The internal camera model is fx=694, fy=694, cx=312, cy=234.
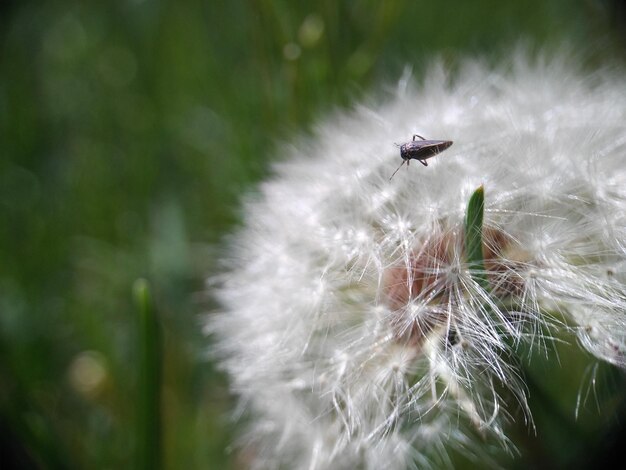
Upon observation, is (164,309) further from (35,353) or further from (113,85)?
(113,85)

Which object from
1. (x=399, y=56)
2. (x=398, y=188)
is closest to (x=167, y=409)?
(x=398, y=188)

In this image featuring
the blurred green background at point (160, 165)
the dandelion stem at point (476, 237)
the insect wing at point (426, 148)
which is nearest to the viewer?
the dandelion stem at point (476, 237)

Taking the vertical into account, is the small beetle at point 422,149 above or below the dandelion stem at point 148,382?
above

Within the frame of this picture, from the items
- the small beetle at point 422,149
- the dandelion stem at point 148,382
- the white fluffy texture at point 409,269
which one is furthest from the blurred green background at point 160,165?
the small beetle at point 422,149

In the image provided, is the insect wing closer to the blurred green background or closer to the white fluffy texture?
the white fluffy texture

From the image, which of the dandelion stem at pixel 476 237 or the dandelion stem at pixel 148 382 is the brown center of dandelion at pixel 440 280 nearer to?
the dandelion stem at pixel 476 237

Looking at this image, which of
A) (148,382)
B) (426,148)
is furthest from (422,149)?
(148,382)
